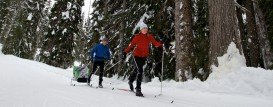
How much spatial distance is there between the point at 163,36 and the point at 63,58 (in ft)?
67.7

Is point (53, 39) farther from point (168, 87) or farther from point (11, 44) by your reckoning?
point (168, 87)

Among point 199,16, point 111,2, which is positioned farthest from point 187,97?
point 111,2

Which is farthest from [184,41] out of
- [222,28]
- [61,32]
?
[61,32]

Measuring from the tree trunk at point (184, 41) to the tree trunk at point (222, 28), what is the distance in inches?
61.5

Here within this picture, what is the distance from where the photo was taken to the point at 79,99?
7422mm

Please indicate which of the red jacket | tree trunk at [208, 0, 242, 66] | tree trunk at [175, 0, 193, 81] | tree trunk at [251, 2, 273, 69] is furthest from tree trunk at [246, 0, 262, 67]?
the red jacket

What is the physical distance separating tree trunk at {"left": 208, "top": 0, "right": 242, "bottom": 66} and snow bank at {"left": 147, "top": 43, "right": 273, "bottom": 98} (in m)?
0.18

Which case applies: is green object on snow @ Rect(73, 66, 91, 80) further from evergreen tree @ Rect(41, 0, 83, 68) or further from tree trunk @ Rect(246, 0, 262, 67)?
evergreen tree @ Rect(41, 0, 83, 68)

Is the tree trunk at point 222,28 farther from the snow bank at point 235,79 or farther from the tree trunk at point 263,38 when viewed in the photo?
the tree trunk at point 263,38

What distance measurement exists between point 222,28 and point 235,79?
1.54 metres

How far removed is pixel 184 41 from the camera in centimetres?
1199

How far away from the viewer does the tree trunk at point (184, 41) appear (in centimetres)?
1191

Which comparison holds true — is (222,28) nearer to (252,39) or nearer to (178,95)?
(178,95)

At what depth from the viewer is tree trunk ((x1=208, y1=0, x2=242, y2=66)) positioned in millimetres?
10109
